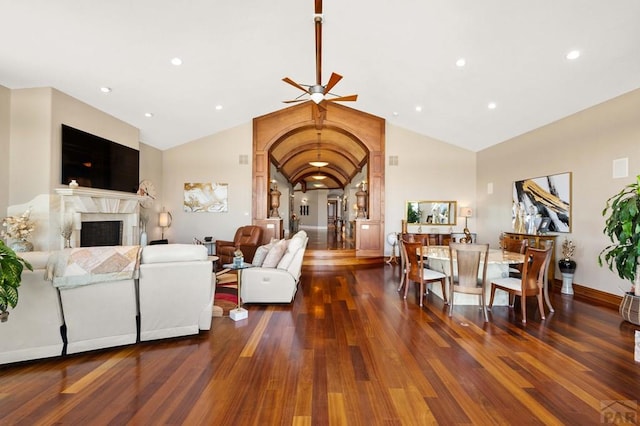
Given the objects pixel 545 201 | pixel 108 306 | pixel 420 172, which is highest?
pixel 420 172

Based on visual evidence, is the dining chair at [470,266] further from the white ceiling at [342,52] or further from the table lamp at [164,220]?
the table lamp at [164,220]

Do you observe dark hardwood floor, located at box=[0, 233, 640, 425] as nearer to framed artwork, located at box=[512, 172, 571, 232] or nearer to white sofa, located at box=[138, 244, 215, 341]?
white sofa, located at box=[138, 244, 215, 341]

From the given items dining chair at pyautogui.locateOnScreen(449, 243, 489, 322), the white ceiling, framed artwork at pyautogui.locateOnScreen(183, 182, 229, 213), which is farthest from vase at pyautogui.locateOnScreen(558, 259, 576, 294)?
framed artwork at pyautogui.locateOnScreen(183, 182, 229, 213)

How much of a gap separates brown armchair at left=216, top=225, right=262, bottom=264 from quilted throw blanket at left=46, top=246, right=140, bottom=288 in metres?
3.93

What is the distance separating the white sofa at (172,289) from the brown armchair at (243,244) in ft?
12.1

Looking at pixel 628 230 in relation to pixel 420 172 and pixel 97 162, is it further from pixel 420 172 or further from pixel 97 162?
pixel 97 162

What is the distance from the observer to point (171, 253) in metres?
2.96

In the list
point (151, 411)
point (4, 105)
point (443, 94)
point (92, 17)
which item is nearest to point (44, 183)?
point (4, 105)

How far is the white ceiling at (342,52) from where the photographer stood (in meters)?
3.40

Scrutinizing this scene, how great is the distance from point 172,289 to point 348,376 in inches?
74.9

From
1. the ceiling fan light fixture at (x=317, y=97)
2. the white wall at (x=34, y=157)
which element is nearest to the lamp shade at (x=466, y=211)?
the ceiling fan light fixture at (x=317, y=97)

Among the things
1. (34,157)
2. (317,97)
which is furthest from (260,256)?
(34,157)

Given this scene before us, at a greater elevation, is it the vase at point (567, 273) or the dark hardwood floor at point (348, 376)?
the vase at point (567, 273)

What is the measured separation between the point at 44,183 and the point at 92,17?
2688 millimetres
